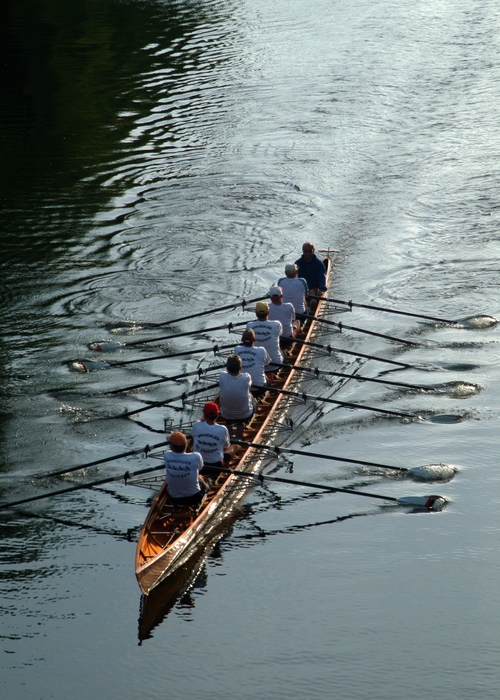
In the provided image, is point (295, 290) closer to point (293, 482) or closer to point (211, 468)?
point (293, 482)

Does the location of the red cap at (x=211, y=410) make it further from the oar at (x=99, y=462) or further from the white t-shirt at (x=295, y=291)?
the white t-shirt at (x=295, y=291)

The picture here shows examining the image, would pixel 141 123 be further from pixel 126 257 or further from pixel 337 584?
pixel 337 584

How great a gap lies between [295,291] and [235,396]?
5233 mm

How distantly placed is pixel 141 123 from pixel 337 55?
1177 cm

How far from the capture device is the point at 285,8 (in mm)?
48844

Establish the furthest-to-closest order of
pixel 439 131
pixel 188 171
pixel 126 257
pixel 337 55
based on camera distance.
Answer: pixel 337 55, pixel 439 131, pixel 188 171, pixel 126 257

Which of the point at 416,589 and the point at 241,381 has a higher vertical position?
the point at 241,381

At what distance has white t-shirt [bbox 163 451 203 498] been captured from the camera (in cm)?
1300

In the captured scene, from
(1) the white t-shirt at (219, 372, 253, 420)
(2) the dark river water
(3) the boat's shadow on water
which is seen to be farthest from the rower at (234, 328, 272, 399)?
(3) the boat's shadow on water

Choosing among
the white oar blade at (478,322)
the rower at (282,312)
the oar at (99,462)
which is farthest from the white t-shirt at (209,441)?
the white oar blade at (478,322)

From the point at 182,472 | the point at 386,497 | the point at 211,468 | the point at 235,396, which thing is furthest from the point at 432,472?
the point at 182,472

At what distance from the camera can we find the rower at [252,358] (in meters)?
16.0

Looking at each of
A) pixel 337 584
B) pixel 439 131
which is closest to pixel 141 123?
pixel 439 131

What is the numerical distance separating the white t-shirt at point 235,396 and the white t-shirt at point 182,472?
7.38ft
